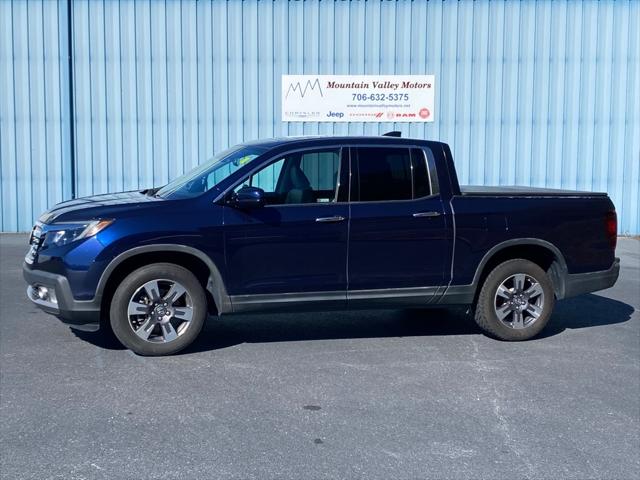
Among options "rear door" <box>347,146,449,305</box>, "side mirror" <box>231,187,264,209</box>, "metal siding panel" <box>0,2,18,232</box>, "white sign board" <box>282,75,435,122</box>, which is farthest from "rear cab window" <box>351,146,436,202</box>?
"metal siding panel" <box>0,2,18,232</box>

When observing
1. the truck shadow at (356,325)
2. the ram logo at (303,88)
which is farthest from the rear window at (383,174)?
the ram logo at (303,88)

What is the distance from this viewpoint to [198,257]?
273 inches

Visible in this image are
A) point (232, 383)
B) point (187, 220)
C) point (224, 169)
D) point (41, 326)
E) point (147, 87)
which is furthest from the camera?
point (147, 87)

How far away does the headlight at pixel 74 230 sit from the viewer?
266 inches

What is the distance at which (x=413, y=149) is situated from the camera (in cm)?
759

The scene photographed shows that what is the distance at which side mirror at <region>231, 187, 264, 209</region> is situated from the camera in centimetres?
689

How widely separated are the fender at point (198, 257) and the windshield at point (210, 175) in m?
0.52

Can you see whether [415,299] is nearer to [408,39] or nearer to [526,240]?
[526,240]

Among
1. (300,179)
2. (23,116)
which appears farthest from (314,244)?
(23,116)

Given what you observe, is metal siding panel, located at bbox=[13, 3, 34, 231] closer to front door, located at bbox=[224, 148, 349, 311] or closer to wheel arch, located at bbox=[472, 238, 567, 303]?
front door, located at bbox=[224, 148, 349, 311]

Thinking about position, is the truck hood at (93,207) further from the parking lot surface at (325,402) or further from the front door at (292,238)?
the parking lot surface at (325,402)

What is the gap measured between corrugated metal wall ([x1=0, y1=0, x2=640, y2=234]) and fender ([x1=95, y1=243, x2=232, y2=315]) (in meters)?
8.64

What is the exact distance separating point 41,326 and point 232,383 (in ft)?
8.88

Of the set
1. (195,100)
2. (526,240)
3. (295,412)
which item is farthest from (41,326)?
(195,100)
